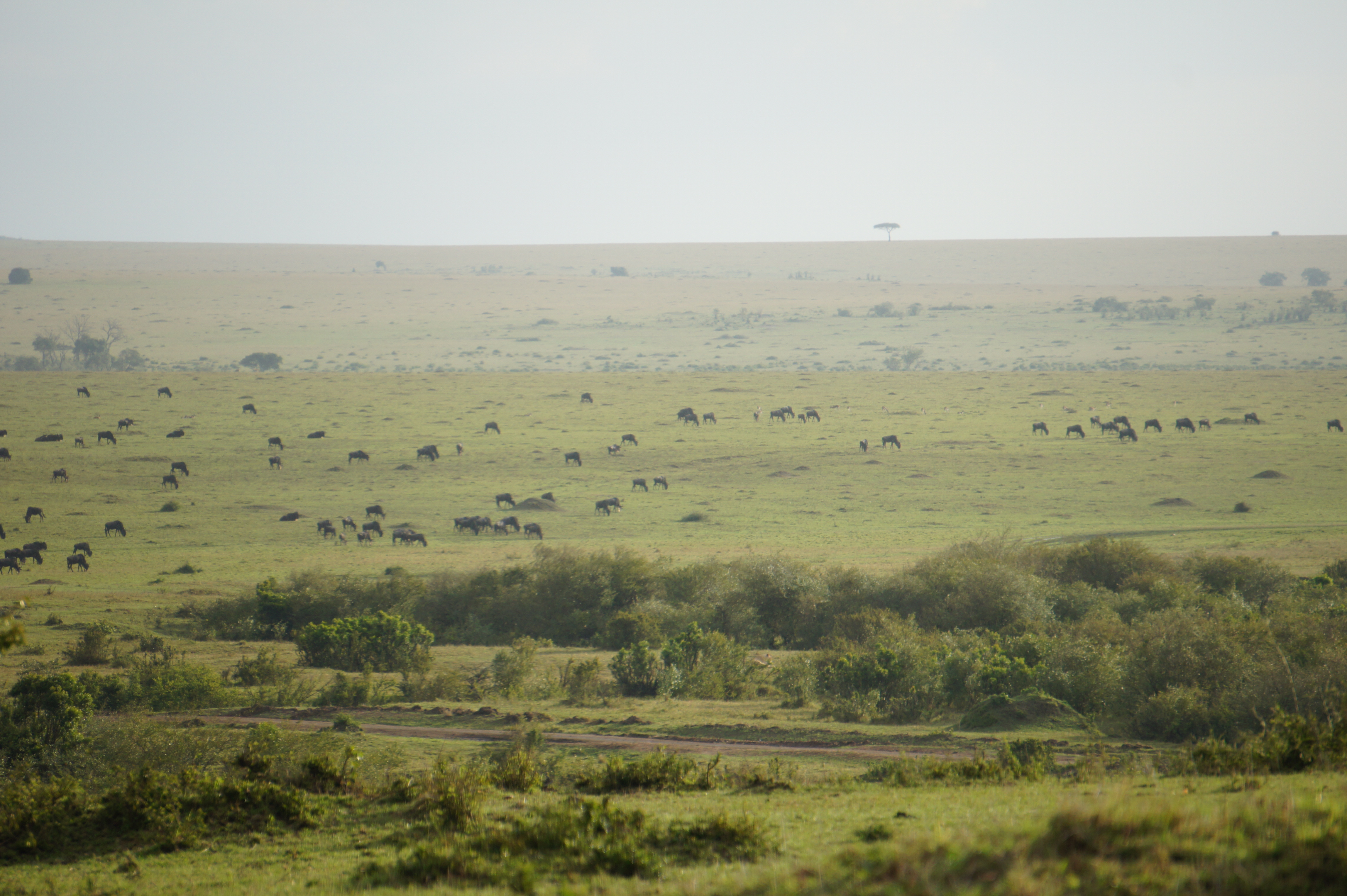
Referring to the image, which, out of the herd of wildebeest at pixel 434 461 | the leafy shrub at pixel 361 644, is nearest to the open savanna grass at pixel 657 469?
the herd of wildebeest at pixel 434 461

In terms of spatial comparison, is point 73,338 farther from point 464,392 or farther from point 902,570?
point 902,570

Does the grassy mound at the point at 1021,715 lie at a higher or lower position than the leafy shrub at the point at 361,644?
higher

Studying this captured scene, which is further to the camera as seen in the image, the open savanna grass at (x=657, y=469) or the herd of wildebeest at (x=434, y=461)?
the herd of wildebeest at (x=434, y=461)

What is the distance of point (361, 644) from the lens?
24.5m

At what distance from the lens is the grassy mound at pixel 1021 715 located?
16312 mm

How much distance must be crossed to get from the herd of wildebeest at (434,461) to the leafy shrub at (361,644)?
51.7 ft

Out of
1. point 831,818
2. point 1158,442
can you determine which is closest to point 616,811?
point 831,818

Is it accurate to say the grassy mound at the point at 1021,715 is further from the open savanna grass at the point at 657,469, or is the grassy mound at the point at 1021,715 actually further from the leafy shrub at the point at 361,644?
the open savanna grass at the point at 657,469

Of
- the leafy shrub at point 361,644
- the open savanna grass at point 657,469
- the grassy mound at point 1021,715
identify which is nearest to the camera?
the grassy mound at point 1021,715

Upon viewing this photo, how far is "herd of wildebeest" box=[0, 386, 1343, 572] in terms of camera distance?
3938 cm

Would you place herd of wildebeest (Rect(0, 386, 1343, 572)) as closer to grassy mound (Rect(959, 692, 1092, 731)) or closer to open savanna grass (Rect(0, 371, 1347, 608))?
open savanna grass (Rect(0, 371, 1347, 608))

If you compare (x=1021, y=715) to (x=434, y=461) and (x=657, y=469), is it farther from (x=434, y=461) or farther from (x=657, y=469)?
(x=434, y=461)

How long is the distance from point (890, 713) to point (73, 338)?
361 feet

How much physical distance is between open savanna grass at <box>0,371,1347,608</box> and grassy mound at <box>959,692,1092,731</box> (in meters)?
17.5
